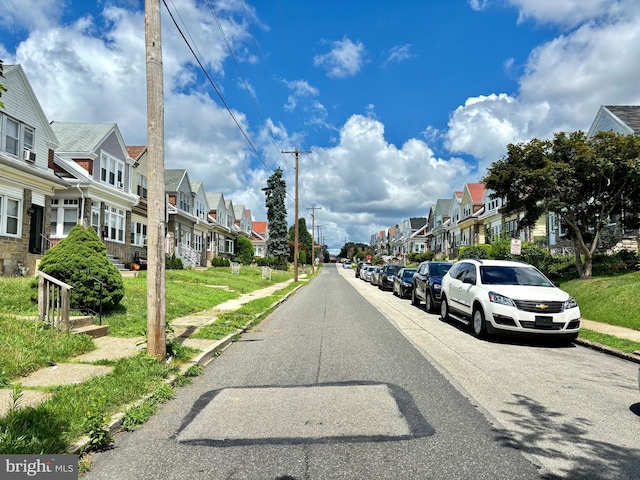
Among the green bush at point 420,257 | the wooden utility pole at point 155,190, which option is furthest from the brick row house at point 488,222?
the wooden utility pole at point 155,190

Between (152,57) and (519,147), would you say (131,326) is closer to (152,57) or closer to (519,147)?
(152,57)

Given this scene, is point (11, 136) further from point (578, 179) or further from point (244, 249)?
point (244, 249)

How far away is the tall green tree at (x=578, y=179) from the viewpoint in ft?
56.7

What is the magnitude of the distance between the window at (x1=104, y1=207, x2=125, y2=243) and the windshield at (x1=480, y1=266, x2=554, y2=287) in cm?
2156

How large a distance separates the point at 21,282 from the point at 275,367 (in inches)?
330

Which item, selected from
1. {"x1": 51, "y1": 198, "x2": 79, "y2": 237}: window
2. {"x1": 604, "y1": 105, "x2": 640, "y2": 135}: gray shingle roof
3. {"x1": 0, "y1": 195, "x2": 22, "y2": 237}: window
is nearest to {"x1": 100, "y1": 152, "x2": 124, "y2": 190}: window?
{"x1": 51, "y1": 198, "x2": 79, "y2": 237}: window

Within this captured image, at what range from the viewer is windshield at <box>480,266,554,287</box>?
11375mm

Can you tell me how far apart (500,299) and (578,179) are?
10.4 m

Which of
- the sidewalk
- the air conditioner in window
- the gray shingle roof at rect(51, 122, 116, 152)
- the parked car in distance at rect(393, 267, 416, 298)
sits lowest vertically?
the sidewalk

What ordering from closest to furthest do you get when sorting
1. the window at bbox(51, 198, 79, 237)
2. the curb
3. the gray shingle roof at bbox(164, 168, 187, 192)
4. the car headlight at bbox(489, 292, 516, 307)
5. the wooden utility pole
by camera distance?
the wooden utility pole < the curb < the car headlight at bbox(489, 292, 516, 307) < the window at bbox(51, 198, 79, 237) < the gray shingle roof at bbox(164, 168, 187, 192)

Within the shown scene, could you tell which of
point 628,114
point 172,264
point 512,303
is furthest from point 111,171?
point 628,114

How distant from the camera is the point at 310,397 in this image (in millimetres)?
5961

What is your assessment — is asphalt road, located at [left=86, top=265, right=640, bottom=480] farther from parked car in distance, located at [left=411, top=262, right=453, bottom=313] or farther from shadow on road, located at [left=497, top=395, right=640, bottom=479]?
parked car in distance, located at [left=411, top=262, right=453, bottom=313]

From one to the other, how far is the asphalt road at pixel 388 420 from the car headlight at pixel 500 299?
1399 mm
